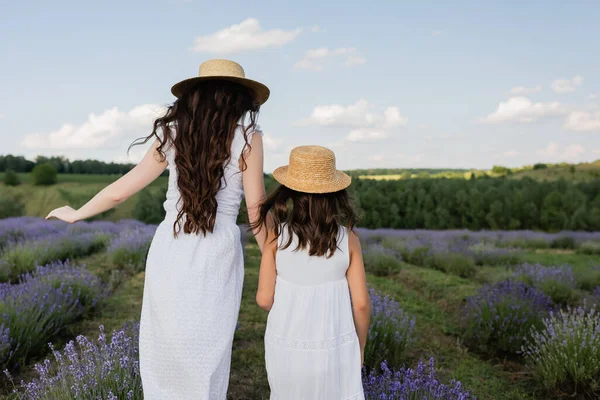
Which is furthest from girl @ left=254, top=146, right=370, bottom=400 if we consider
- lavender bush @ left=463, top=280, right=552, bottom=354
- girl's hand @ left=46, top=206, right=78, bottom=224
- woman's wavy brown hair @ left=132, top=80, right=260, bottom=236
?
lavender bush @ left=463, top=280, right=552, bottom=354

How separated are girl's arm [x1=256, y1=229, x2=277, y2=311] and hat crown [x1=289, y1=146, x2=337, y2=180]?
31cm

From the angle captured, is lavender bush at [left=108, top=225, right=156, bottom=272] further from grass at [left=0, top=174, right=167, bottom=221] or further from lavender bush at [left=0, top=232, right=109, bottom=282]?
grass at [left=0, top=174, right=167, bottom=221]

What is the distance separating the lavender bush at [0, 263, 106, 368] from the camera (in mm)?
4141

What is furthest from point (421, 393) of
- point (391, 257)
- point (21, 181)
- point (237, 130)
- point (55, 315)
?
point (21, 181)

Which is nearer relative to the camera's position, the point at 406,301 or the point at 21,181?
the point at 406,301

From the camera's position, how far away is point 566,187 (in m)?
17.1

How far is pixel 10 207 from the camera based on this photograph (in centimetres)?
1775

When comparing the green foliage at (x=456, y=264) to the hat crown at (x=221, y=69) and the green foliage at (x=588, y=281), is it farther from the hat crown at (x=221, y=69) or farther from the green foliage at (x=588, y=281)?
the hat crown at (x=221, y=69)

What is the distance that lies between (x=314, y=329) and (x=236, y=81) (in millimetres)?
1233

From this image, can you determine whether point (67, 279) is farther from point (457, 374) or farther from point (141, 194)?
point (141, 194)

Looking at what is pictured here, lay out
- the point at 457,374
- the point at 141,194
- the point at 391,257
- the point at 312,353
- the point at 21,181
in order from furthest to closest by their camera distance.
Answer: the point at 21,181
the point at 141,194
the point at 391,257
the point at 457,374
the point at 312,353

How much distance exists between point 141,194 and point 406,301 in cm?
1206

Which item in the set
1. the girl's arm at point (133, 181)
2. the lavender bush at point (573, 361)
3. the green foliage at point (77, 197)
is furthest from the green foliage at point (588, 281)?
the green foliage at point (77, 197)

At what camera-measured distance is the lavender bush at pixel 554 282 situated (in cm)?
615
